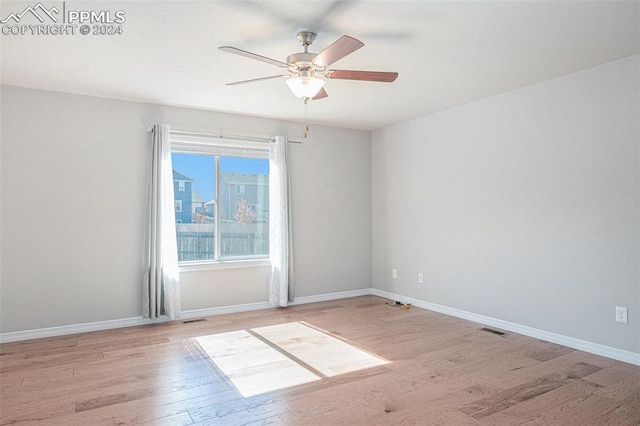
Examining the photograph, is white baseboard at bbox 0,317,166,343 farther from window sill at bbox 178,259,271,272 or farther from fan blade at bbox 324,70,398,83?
fan blade at bbox 324,70,398,83

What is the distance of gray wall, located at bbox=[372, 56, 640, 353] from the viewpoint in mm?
3271

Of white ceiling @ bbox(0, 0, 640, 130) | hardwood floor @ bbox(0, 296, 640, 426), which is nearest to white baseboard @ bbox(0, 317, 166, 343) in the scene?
hardwood floor @ bbox(0, 296, 640, 426)

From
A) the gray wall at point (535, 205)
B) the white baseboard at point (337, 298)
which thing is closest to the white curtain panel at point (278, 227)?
the white baseboard at point (337, 298)

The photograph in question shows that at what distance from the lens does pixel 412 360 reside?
332cm

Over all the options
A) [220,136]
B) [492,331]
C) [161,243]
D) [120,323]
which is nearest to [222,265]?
[161,243]

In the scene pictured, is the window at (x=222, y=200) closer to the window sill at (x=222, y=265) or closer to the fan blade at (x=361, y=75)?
the window sill at (x=222, y=265)

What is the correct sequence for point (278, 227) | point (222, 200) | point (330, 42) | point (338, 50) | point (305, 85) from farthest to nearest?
point (278, 227) → point (222, 200) → point (330, 42) → point (305, 85) → point (338, 50)

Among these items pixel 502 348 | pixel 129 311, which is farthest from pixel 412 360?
pixel 129 311

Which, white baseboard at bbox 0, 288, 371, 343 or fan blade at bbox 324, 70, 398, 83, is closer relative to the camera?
fan blade at bbox 324, 70, 398, 83

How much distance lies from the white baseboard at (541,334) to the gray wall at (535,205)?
51mm

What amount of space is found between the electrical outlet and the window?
12.6 feet

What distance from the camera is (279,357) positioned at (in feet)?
11.2

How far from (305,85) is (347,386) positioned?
221 centimetres

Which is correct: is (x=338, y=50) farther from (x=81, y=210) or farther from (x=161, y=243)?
(x=81, y=210)
